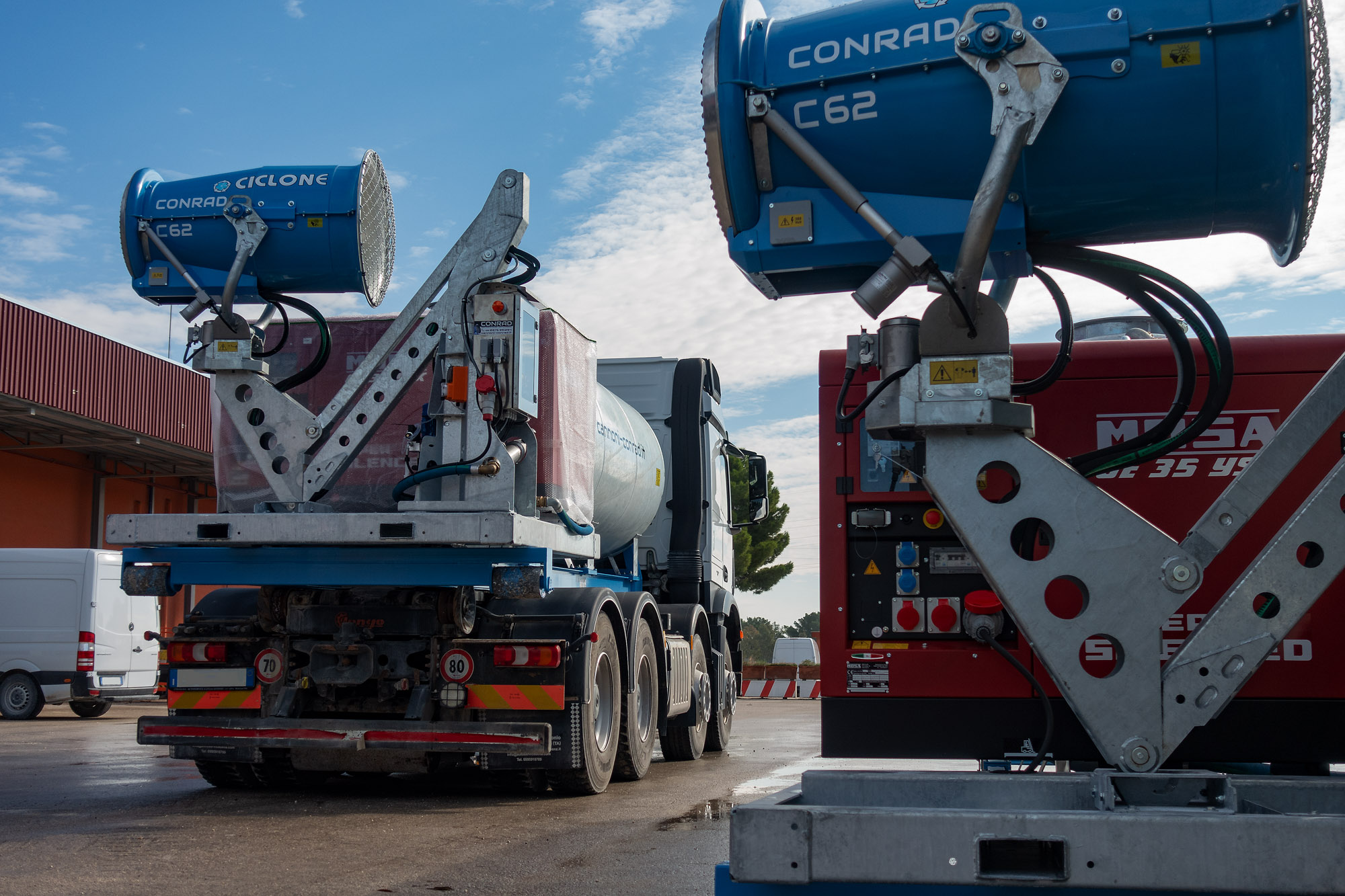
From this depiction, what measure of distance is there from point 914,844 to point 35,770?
376 inches

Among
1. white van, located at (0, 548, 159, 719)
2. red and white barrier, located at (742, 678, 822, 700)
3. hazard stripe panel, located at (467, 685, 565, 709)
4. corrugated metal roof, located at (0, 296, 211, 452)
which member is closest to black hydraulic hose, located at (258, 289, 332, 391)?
hazard stripe panel, located at (467, 685, 565, 709)

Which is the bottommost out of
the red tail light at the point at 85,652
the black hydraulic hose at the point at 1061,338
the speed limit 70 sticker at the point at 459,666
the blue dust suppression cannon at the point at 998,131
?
the red tail light at the point at 85,652

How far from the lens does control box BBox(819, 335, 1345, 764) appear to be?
4.05 m

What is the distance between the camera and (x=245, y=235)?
723cm

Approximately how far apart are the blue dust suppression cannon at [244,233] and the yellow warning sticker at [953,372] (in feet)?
16.4

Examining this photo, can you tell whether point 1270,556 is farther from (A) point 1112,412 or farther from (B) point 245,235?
(B) point 245,235

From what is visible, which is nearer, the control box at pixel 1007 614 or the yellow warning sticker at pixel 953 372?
the yellow warning sticker at pixel 953 372

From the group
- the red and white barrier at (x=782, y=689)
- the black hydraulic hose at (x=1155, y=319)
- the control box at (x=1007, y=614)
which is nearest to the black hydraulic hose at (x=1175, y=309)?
the black hydraulic hose at (x=1155, y=319)

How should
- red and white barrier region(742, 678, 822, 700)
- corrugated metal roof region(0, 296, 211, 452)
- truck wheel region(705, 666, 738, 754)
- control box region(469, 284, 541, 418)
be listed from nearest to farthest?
control box region(469, 284, 541, 418)
truck wheel region(705, 666, 738, 754)
corrugated metal roof region(0, 296, 211, 452)
red and white barrier region(742, 678, 822, 700)

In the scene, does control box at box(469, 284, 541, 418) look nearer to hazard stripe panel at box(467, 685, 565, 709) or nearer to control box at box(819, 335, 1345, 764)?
hazard stripe panel at box(467, 685, 565, 709)

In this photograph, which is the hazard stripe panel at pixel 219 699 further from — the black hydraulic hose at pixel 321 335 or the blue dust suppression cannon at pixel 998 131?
the blue dust suppression cannon at pixel 998 131

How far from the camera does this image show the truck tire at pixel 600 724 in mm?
7621

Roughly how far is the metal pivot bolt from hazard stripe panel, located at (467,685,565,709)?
15.9 feet

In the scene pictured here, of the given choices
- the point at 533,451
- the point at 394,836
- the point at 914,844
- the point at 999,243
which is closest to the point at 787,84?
the point at 999,243
